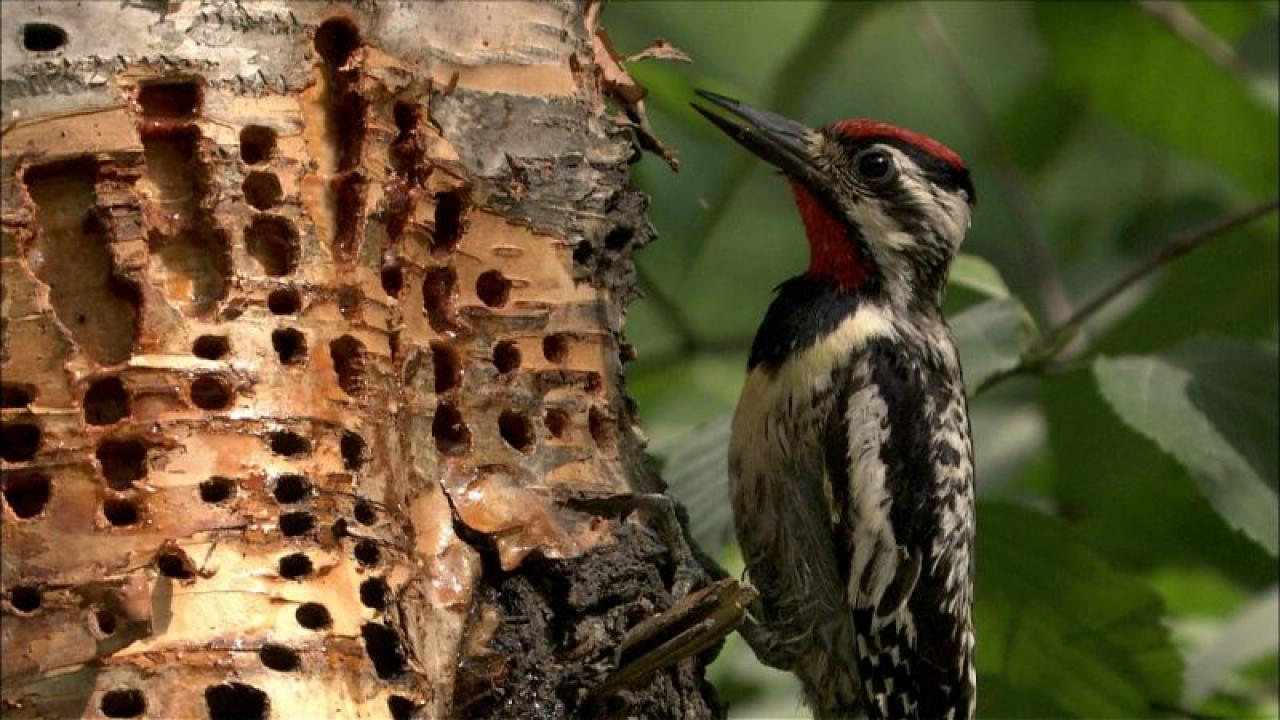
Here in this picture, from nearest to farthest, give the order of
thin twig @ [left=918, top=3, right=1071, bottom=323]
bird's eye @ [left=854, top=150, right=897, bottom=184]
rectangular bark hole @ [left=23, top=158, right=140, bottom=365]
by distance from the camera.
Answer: rectangular bark hole @ [left=23, top=158, right=140, bottom=365] < bird's eye @ [left=854, top=150, right=897, bottom=184] < thin twig @ [left=918, top=3, right=1071, bottom=323]

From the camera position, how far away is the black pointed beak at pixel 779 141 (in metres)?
3.91

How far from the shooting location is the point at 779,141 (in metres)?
3.94

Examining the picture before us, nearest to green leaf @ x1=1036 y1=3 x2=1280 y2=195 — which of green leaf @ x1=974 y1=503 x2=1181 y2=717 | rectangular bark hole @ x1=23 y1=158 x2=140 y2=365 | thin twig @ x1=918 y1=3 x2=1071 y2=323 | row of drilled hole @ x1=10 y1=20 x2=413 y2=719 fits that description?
thin twig @ x1=918 y1=3 x2=1071 y2=323

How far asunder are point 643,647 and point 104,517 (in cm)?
79

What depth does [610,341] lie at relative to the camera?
275cm

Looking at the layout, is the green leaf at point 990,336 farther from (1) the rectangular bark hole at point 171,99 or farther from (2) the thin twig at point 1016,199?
(1) the rectangular bark hole at point 171,99

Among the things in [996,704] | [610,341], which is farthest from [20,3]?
[996,704]

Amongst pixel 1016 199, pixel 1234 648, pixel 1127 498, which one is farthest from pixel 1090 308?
pixel 1016 199

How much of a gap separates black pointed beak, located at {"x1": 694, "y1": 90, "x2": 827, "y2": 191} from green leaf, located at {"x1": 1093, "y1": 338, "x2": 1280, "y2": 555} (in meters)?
0.80

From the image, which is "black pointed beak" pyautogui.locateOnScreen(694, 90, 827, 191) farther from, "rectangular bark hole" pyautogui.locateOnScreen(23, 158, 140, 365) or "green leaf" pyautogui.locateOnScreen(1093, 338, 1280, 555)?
"rectangular bark hole" pyautogui.locateOnScreen(23, 158, 140, 365)

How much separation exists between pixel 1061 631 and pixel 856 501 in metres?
0.56

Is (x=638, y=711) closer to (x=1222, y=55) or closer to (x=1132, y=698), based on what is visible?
(x=1132, y=698)

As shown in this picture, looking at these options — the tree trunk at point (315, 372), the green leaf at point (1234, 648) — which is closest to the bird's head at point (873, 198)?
the green leaf at point (1234, 648)

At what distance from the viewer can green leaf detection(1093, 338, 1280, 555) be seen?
11.6ft
